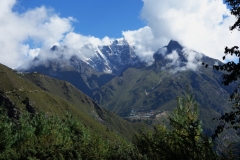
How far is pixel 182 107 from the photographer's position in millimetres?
16078

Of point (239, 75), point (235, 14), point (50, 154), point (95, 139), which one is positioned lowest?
point (50, 154)

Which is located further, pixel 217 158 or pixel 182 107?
pixel 182 107

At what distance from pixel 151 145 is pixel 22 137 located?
45.4m

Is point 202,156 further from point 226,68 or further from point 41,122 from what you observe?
point 41,122

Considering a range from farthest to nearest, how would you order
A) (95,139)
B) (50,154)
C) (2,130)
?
(2,130)
(95,139)
(50,154)

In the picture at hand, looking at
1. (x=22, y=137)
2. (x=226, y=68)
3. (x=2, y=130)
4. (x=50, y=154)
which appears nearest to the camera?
(x=226, y=68)

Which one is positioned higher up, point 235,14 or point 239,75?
point 235,14

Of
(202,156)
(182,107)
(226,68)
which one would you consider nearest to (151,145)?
(202,156)

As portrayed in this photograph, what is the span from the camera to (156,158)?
1176 cm

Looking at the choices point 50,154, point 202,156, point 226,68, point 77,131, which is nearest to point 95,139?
point 50,154

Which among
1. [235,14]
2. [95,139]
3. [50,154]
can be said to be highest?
[235,14]

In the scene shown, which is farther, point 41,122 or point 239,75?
point 41,122

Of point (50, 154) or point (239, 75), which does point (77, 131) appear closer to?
point (50, 154)

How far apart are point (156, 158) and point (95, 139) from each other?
25342 mm
